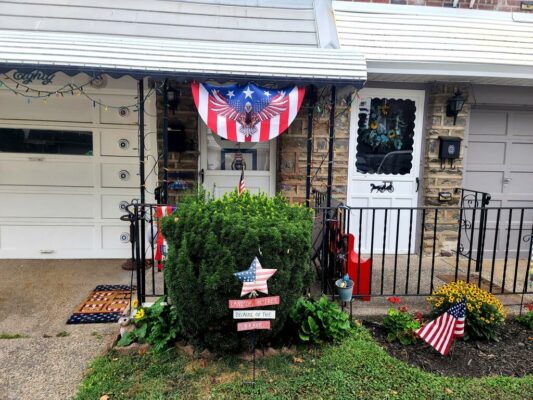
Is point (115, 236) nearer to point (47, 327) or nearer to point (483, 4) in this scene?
point (47, 327)

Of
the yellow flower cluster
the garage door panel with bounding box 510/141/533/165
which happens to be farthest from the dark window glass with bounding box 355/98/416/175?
the yellow flower cluster

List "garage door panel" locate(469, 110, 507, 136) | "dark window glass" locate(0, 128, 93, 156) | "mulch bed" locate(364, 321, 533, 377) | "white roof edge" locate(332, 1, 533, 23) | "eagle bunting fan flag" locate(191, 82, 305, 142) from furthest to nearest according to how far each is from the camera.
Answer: "garage door panel" locate(469, 110, 507, 136) < "white roof edge" locate(332, 1, 533, 23) < "dark window glass" locate(0, 128, 93, 156) < "eagle bunting fan flag" locate(191, 82, 305, 142) < "mulch bed" locate(364, 321, 533, 377)

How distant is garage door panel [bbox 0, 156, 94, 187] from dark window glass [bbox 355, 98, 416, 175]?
3721 millimetres

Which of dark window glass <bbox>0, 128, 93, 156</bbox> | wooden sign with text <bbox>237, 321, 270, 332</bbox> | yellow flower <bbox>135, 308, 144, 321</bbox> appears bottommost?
yellow flower <bbox>135, 308, 144, 321</bbox>

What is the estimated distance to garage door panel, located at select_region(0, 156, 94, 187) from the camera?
5148 millimetres

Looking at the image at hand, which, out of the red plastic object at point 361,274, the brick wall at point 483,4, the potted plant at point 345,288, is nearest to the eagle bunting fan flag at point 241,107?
the red plastic object at point 361,274

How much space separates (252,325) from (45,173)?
3.94 metres

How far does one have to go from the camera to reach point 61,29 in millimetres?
4320

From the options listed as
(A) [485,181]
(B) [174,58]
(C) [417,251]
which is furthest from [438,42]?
(B) [174,58]

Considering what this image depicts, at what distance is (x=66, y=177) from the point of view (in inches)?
206

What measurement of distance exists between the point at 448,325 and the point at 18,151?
17.3ft

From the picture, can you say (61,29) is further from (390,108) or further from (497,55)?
(497,55)

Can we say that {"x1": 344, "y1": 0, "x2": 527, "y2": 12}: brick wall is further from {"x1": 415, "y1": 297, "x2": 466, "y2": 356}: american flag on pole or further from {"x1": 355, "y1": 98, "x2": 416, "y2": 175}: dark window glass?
{"x1": 415, "y1": 297, "x2": 466, "y2": 356}: american flag on pole

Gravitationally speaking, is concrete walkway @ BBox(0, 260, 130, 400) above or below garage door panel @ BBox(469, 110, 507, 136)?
below
